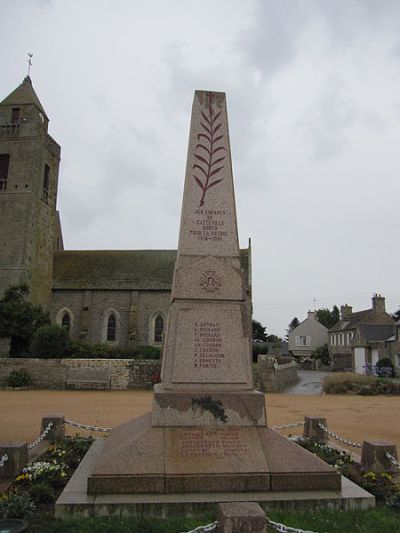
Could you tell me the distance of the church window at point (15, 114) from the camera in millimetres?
35375

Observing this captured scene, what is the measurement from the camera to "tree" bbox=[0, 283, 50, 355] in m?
28.4

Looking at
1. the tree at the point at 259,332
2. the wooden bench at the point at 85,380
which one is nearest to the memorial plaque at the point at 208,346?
the wooden bench at the point at 85,380

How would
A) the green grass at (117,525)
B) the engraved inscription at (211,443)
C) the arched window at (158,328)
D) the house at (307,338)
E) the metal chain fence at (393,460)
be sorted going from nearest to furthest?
the green grass at (117,525) < the engraved inscription at (211,443) < the metal chain fence at (393,460) < the arched window at (158,328) < the house at (307,338)

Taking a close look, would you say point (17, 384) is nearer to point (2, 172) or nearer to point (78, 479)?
point (78, 479)

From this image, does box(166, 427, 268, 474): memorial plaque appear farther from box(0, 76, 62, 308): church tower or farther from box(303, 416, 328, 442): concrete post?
box(0, 76, 62, 308): church tower

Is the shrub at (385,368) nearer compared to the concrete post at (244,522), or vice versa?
the concrete post at (244,522)

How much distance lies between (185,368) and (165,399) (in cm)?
48

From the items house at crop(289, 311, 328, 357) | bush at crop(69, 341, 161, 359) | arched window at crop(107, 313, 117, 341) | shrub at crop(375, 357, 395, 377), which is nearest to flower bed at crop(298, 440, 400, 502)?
bush at crop(69, 341, 161, 359)

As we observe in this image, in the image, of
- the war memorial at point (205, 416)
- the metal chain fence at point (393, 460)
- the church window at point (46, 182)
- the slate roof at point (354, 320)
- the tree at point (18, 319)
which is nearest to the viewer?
the war memorial at point (205, 416)

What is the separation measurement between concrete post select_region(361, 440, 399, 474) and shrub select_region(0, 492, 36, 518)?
4.33 meters

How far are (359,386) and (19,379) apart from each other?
1533 centimetres

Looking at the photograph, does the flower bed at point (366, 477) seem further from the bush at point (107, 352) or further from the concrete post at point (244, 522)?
the bush at point (107, 352)

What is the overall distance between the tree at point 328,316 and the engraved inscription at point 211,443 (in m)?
76.5

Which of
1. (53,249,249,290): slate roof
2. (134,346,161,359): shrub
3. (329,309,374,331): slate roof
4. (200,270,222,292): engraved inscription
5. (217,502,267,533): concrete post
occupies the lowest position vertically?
(217,502,267,533): concrete post
